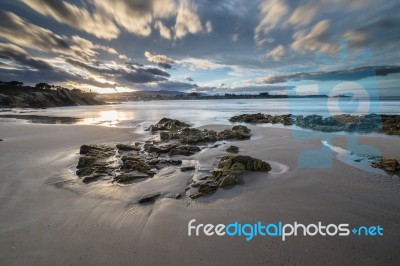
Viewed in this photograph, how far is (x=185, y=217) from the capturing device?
3863 mm

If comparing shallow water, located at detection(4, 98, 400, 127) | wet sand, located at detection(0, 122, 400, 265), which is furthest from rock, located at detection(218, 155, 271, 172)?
shallow water, located at detection(4, 98, 400, 127)

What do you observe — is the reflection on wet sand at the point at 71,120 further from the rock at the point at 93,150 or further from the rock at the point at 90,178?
the rock at the point at 90,178

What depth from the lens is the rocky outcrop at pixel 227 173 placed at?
16.1ft

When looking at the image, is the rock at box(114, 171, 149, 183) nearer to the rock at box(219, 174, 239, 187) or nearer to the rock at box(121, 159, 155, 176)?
the rock at box(121, 159, 155, 176)

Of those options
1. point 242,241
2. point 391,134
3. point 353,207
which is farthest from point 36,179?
point 391,134

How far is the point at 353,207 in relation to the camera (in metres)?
4.05

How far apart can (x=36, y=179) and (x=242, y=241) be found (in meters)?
6.01

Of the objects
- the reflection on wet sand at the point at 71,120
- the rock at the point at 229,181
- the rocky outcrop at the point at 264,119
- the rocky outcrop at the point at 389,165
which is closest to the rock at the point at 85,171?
the rock at the point at 229,181

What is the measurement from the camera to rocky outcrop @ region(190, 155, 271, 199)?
4918mm

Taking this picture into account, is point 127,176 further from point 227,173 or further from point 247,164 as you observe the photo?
point 247,164

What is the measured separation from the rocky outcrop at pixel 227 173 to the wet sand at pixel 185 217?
0.22 meters

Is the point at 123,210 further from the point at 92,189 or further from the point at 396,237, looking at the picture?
the point at 396,237

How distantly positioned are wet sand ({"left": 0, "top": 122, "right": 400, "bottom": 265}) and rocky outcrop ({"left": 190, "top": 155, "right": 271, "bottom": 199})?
0.71 ft

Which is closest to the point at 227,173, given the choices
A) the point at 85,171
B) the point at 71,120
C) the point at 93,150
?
the point at 85,171
